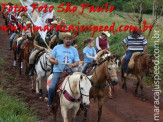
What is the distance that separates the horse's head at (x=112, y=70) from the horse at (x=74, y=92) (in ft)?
4.11

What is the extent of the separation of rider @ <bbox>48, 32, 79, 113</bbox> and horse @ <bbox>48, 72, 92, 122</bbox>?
0.97 ft

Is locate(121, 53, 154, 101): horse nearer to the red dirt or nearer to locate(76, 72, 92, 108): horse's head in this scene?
the red dirt

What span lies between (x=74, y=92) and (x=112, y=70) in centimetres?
152

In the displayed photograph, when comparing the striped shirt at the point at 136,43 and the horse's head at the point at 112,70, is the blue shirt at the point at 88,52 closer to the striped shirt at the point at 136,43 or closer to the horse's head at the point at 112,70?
the horse's head at the point at 112,70

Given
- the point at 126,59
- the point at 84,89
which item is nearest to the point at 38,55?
the point at 126,59

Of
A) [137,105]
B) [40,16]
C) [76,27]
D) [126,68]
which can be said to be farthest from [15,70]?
[76,27]

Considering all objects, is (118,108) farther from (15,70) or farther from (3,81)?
(15,70)

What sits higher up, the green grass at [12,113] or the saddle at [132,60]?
the saddle at [132,60]

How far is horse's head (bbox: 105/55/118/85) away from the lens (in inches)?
243

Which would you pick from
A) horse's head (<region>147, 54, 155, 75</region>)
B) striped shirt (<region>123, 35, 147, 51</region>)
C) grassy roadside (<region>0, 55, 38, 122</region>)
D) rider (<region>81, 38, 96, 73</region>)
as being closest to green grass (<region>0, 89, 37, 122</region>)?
grassy roadside (<region>0, 55, 38, 122</region>)

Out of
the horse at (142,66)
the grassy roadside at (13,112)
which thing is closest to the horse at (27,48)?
the grassy roadside at (13,112)

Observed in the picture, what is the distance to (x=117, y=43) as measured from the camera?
16281 millimetres

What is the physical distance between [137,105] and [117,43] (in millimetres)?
8005

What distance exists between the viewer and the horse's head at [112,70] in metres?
6.17
